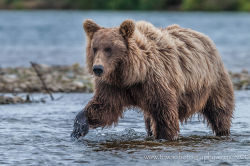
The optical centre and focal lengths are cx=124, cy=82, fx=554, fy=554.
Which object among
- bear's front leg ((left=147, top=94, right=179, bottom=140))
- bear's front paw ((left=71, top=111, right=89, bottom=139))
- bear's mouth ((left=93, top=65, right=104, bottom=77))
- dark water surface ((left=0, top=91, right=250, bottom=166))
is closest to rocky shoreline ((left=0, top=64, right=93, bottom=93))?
dark water surface ((left=0, top=91, right=250, bottom=166))

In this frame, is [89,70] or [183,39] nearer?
[89,70]

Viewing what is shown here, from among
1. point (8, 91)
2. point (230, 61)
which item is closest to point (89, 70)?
point (8, 91)

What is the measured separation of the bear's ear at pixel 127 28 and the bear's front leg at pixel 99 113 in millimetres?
820

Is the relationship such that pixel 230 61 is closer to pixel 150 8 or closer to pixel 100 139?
pixel 100 139

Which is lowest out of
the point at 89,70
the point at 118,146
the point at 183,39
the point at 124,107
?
the point at 118,146

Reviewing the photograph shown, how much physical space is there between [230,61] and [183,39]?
43.6ft

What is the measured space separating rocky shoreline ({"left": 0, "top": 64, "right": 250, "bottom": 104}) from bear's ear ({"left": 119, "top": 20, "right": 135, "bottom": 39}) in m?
4.70

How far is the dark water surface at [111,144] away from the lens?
21.4 ft

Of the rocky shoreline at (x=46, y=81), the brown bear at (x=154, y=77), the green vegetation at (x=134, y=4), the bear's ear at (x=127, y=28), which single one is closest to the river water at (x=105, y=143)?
the brown bear at (x=154, y=77)

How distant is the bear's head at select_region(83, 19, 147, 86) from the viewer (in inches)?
259

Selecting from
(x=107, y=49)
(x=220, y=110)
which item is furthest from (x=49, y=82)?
(x=107, y=49)

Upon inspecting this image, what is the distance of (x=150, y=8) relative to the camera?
89.1m

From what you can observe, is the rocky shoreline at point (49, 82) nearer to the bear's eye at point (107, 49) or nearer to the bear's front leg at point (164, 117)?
the bear's front leg at point (164, 117)

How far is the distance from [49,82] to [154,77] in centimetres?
670
